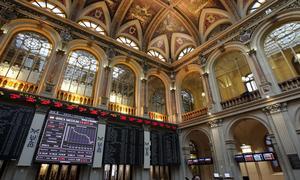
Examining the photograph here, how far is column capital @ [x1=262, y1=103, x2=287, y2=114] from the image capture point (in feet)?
28.3

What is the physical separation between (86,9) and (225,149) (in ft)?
46.0

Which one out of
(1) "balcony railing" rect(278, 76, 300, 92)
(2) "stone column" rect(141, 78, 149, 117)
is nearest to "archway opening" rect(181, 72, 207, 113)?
(2) "stone column" rect(141, 78, 149, 117)

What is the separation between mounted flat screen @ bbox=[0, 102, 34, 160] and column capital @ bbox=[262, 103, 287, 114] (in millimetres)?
12127

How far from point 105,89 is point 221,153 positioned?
847cm

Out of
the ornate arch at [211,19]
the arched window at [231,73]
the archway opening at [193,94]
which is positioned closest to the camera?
the arched window at [231,73]

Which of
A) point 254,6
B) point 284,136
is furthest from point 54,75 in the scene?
point 254,6

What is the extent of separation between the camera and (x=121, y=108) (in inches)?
469

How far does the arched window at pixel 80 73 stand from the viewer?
10.7 metres

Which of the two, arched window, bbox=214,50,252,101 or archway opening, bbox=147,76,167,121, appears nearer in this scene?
arched window, bbox=214,50,252,101

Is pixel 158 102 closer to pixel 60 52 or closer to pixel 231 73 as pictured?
pixel 231 73

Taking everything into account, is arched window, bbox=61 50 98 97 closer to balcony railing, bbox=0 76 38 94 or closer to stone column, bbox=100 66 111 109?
stone column, bbox=100 66 111 109

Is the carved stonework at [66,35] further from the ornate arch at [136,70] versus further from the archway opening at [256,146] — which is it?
the archway opening at [256,146]

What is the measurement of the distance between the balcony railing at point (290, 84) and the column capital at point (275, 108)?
0.91 metres

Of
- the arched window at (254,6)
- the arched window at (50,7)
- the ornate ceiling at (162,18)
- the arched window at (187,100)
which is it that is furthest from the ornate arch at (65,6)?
the arched window at (254,6)
